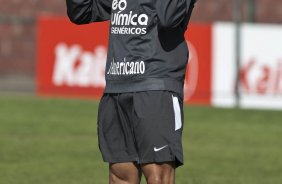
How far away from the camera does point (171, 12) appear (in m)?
6.14

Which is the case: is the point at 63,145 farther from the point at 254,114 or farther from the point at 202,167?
the point at 254,114

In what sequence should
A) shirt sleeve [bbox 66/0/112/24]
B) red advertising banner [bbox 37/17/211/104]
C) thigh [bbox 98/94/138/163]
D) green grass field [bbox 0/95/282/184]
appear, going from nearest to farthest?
thigh [bbox 98/94/138/163] → shirt sleeve [bbox 66/0/112/24] → green grass field [bbox 0/95/282/184] → red advertising banner [bbox 37/17/211/104]

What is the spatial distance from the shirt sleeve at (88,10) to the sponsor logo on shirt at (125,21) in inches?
9.7

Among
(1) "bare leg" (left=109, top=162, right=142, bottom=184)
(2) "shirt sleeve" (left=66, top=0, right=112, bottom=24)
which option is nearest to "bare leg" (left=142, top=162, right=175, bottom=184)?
(1) "bare leg" (left=109, top=162, right=142, bottom=184)

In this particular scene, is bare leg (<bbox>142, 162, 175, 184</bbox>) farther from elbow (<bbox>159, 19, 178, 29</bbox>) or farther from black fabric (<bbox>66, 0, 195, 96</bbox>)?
elbow (<bbox>159, 19, 178, 29</bbox>)

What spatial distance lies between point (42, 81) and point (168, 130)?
1366cm

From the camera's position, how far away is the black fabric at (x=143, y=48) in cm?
630

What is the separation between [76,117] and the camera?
16312 millimetres

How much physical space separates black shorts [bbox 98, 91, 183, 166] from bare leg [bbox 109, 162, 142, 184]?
48 millimetres

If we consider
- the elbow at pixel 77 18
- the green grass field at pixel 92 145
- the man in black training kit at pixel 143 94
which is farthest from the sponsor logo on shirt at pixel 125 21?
the green grass field at pixel 92 145

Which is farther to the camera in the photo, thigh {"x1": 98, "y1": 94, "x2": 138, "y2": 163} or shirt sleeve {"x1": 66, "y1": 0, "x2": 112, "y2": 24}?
shirt sleeve {"x1": 66, "y1": 0, "x2": 112, "y2": 24}

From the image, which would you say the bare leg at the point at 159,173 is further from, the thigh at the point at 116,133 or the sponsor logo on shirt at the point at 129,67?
the sponsor logo on shirt at the point at 129,67

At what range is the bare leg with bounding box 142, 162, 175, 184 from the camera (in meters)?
6.25

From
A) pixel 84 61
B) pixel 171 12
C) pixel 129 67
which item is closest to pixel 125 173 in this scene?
pixel 129 67
